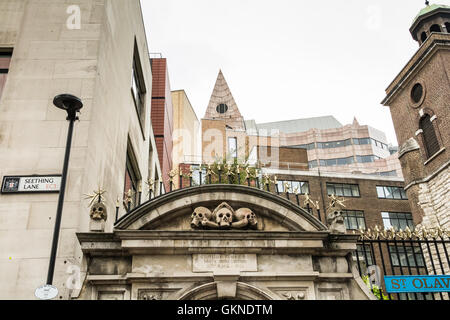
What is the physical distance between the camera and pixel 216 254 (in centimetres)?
877

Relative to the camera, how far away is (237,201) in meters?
9.62

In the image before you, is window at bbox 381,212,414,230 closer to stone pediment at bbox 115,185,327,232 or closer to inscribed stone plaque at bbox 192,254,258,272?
stone pediment at bbox 115,185,327,232

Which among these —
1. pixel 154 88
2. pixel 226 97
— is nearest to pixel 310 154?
pixel 226 97

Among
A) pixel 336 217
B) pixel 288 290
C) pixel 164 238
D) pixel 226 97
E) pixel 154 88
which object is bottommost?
pixel 288 290

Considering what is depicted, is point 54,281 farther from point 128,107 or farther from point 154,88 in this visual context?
point 154,88

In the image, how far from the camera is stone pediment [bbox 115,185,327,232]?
905cm

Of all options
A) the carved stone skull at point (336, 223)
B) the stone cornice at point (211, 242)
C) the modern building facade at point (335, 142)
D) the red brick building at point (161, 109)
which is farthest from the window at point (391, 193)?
the stone cornice at point (211, 242)

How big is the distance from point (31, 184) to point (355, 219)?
3623 centimetres

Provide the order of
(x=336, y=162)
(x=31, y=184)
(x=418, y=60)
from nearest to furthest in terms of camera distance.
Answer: (x=31, y=184) < (x=418, y=60) < (x=336, y=162)

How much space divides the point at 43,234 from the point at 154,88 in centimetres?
2169

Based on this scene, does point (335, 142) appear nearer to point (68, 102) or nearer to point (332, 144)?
point (332, 144)

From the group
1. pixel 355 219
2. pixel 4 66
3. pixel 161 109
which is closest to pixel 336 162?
pixel 355 219

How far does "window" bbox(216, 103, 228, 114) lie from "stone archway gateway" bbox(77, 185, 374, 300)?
63700 millimetres

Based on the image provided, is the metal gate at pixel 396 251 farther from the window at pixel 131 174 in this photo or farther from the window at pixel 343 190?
the window at pixel 343 190
